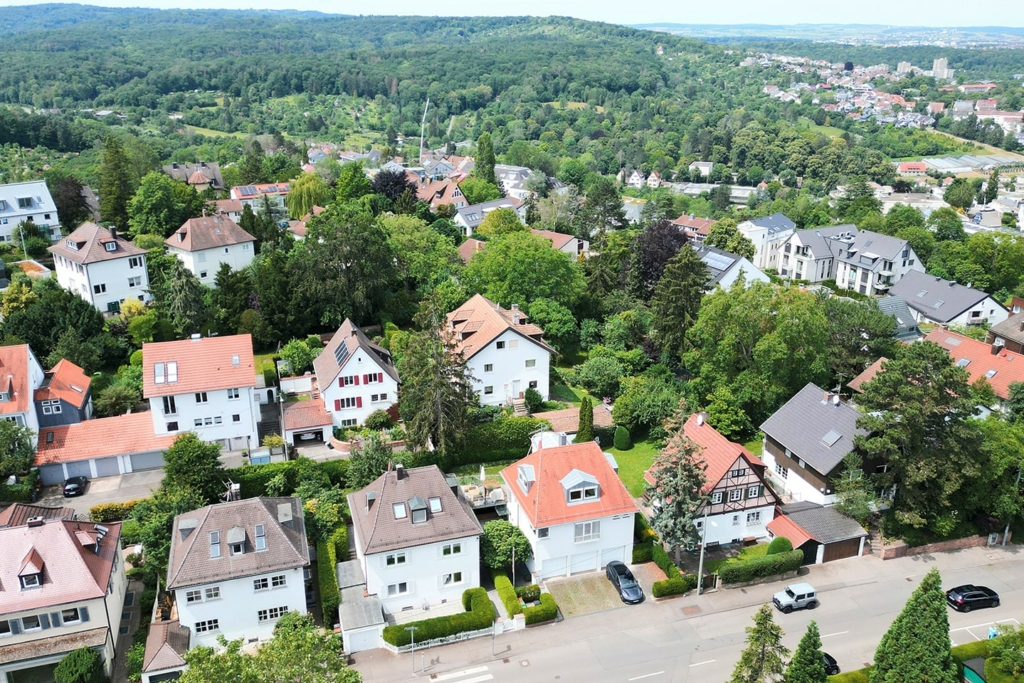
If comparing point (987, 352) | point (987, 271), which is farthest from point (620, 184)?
point (987, 352)

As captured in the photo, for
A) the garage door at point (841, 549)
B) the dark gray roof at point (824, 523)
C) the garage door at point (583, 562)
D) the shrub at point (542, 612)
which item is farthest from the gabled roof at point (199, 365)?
the garage door at point (841, 549)

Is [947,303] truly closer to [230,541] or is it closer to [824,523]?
[824,523]

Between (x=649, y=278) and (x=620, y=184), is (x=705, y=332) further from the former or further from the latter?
(x=620, y=184)

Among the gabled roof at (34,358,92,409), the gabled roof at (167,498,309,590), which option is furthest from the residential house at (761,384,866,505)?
the gabled roof at (34,358,92,409)

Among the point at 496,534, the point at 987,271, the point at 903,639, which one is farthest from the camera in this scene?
the point at 987,271

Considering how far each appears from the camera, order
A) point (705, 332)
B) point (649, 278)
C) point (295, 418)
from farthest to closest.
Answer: point (649, 278) < point (705, 332) < point (295, 418)

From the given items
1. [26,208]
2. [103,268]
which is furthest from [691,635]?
[26,208]
